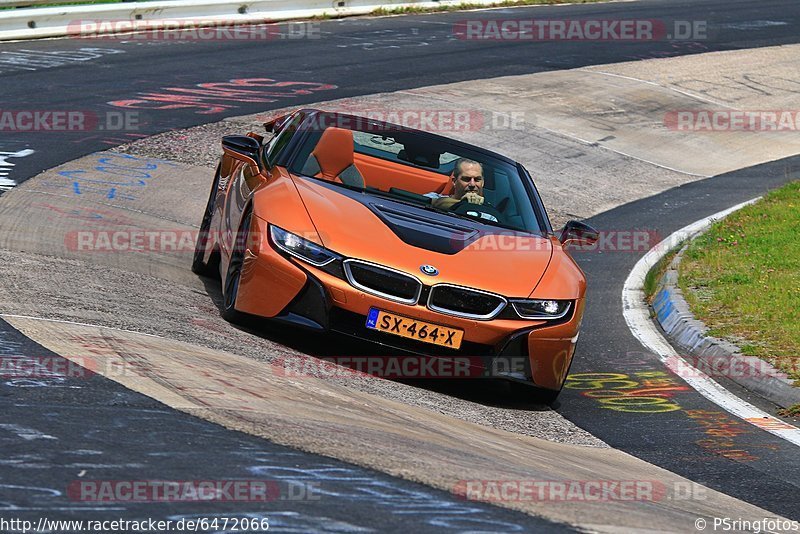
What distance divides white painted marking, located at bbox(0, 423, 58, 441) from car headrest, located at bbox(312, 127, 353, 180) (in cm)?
395

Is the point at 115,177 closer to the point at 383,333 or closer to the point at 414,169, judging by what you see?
the point at 414,169

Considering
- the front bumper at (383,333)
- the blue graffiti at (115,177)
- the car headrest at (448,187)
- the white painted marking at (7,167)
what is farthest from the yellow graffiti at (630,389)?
the white painted marking at (7,167)

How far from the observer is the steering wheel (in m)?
8.46

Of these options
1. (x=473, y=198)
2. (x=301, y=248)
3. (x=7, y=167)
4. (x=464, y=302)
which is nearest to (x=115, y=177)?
(x=7, y=167)

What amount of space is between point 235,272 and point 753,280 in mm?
5068

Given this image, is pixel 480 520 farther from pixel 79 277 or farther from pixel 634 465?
pixel 79 277

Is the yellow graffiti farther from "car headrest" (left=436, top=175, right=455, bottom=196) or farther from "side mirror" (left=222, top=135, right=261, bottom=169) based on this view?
"side mirror" (left=222, top=135, right=261, bottom=169)

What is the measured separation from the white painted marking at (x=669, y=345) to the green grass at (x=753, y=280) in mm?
360

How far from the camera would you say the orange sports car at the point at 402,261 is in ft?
23.5

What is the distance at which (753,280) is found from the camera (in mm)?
10906

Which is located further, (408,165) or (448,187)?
(408,165)

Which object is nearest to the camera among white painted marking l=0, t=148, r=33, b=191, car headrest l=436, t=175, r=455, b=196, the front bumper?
the front bumper

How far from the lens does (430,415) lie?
261 inches

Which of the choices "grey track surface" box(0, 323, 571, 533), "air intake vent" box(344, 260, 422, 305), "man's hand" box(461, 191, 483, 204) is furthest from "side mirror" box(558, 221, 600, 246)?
"grey track surface" box(0, 323, 571, 533)
